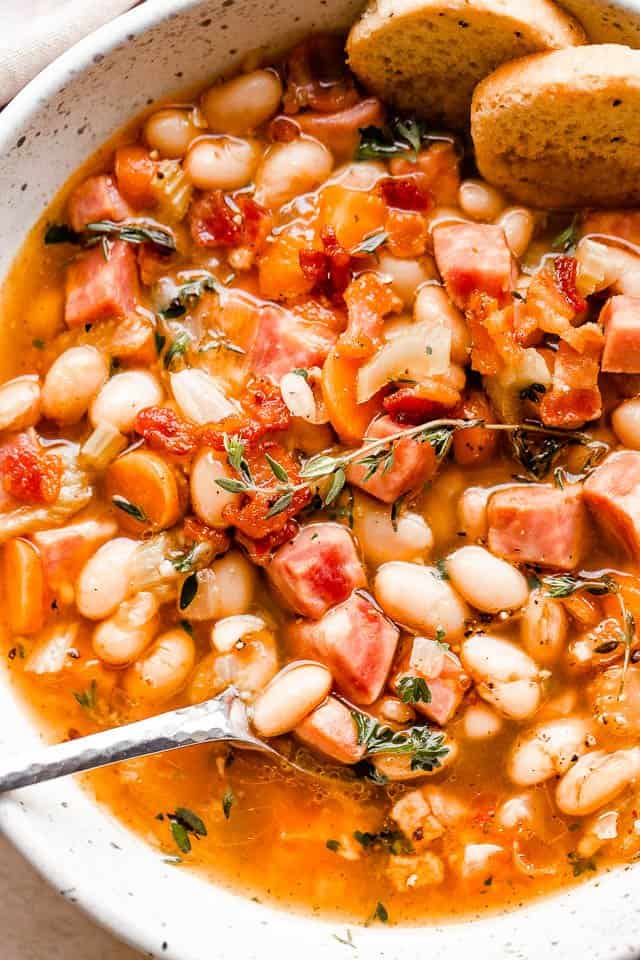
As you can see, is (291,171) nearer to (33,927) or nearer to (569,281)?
(569,281)

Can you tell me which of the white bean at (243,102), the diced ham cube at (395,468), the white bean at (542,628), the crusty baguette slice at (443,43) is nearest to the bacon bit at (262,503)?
the diced ham cube at (395,468)

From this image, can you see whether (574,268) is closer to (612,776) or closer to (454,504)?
(454,504)

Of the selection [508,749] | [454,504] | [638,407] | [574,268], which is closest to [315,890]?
[508,749]

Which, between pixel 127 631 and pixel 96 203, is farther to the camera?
pixel 96 203

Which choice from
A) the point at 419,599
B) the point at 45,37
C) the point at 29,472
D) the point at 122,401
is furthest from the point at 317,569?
the point at 45,37

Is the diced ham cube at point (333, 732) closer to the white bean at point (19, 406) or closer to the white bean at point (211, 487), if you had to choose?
the white bean at point (211, 487)

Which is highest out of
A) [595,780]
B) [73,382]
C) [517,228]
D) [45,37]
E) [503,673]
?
[45,37]

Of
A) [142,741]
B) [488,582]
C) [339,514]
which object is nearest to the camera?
[142,741]

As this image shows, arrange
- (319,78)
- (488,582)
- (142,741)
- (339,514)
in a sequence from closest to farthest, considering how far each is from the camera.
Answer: (142,741) < (488,582) < (339,514) < (319,78)

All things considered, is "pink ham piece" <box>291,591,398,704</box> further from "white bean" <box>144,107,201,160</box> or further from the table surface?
"white bean" <box>144,107,201,160</box>
